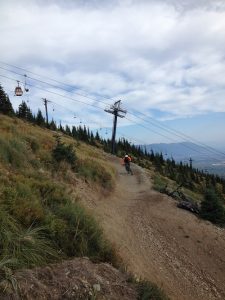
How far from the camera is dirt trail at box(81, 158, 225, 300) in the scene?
10552mm

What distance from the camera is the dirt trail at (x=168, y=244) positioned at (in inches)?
415

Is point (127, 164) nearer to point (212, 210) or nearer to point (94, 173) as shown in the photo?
point (94, 173)

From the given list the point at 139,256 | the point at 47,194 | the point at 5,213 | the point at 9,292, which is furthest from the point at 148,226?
the point at 9,292

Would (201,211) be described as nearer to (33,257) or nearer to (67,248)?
(67,248)

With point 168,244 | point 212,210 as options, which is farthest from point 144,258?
point 212,210

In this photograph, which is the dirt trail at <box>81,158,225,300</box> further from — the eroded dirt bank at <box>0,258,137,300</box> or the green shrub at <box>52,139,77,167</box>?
the green shrub at <box>52,139,77,167</box>

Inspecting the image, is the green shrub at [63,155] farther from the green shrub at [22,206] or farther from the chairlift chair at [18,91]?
the chairlift chair at [18,91]

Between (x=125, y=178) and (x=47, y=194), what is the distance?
63.2 feet

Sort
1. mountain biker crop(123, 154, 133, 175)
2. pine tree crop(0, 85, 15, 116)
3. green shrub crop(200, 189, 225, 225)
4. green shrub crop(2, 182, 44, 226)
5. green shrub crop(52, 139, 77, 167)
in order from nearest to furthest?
green shrub crop(2, 182, 44, 226)
green shrub crop(200, 189, 225, 225)
green shrub crop(52, 139, 77, 167)
mountain biker crop(123, 154, 133, 175)
pine tree crop(0, 85, 15, 116)

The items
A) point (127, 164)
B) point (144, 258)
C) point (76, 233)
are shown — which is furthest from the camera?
point (127, 164)

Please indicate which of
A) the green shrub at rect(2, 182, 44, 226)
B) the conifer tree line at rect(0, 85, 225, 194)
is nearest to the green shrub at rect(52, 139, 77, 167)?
the green shrub at rect(2, 182, 44, 226)

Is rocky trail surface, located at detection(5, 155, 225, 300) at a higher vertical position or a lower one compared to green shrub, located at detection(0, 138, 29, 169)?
lower

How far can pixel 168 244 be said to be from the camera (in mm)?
13141

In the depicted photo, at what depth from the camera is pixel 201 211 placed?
1752 cm
